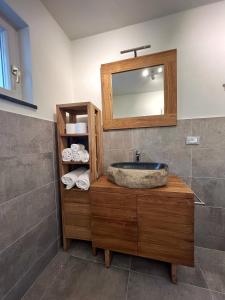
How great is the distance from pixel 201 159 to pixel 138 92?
34.4 inches

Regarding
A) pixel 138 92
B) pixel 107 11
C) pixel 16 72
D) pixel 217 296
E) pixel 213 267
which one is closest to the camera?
pixel 217 296

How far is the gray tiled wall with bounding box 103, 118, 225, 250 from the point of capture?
1.34 m

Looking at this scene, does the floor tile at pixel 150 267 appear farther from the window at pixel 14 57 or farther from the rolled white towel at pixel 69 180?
the window at pixel 14 57

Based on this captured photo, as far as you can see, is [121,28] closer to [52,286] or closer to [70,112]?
[70,112]

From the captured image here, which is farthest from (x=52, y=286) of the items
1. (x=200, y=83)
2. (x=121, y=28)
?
(x=121, y=28)

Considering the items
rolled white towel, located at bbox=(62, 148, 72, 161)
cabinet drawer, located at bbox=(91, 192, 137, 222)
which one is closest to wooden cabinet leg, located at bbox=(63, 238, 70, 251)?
cabinet drawer, located at bbox=(91, 192, 137, 222)

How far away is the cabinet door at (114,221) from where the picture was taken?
3.61 feet

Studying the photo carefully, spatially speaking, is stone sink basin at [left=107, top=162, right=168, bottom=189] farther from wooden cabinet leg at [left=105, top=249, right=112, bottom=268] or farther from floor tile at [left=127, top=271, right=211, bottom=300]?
floor tile at [left=127, top=271, right=211, bottom=300]

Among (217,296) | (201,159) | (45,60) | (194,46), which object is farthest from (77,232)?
(194,46)

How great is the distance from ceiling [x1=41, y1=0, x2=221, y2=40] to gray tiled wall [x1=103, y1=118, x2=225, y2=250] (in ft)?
3.27

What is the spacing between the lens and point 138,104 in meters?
1.47

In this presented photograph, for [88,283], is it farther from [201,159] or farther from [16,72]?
[16,72]

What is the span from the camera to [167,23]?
1383mm

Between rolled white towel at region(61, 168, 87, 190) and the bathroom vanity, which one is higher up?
rolled white towel at region(61, 168, 87, 190)
